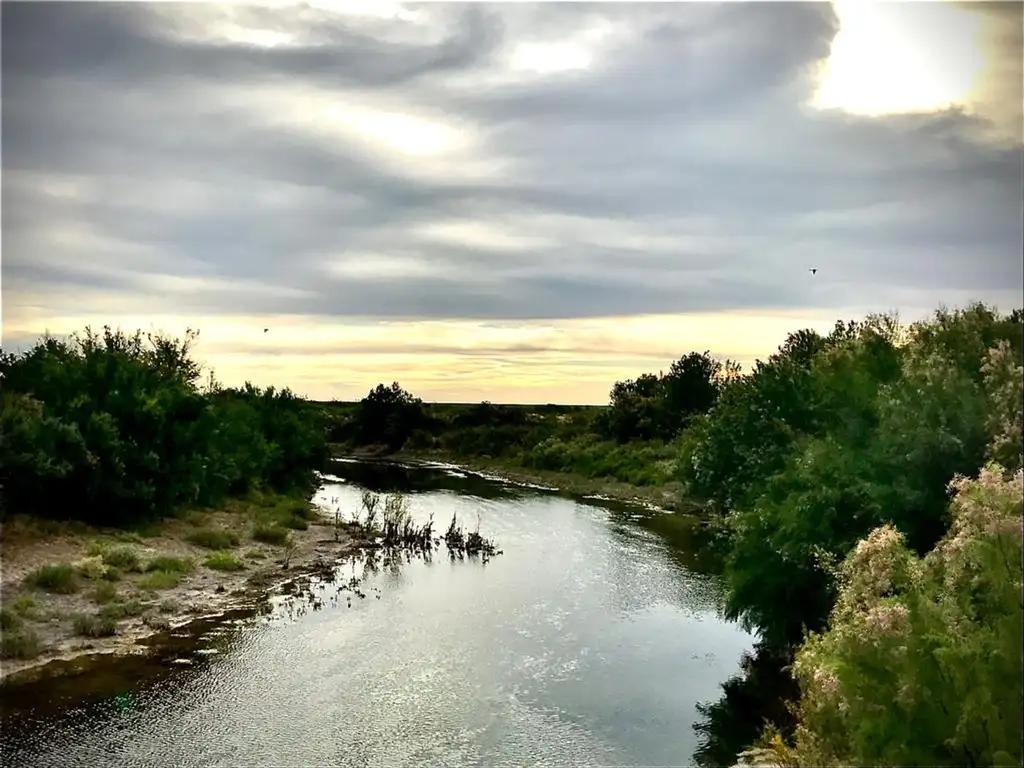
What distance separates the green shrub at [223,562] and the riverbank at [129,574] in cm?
4

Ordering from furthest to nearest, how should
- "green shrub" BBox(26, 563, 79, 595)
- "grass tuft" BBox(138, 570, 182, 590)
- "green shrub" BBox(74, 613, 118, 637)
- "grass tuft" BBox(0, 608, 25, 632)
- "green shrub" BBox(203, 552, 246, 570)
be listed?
"green shrub" BBox(203, 552, 246, 570), "grass tuft" BBox(138, 570, 182, 590), "green shrub" BBox(26, 563, 79, 595), "green shrub" BBox(74, 613, 118, 637), "grass tuft" BBox(0, 608, 25, 632)

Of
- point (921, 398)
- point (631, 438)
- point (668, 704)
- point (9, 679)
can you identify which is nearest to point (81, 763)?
point (9, 679)

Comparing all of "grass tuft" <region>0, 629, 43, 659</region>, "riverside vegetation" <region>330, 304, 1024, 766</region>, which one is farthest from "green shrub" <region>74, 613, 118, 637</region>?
"riverside vegetation" <region>330, 304, 1024, 766</region>

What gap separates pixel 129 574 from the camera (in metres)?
26.6

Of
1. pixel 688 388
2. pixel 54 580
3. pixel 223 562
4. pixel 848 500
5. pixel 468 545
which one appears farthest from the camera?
pixel 688 388

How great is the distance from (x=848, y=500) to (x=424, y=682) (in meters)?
9.68

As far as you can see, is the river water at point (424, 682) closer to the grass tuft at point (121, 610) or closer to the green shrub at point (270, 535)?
the grass tuft at point (121, 610)

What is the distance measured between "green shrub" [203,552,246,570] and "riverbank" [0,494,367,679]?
0.14 ft

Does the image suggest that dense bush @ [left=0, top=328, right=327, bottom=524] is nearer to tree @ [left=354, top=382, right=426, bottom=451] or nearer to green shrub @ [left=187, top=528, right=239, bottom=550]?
green shrub @ [left=187, top=528, right=239, bottom=550]

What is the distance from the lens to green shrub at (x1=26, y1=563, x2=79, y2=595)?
2358 centimetres

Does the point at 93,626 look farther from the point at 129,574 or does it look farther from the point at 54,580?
the point at 129,574

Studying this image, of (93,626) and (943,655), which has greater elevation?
(943,655)

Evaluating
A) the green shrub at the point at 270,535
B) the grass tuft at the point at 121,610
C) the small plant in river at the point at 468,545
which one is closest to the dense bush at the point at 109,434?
the green shrub at the point at 270,535

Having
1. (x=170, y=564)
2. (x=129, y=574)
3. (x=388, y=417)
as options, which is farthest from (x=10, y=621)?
(x=388, y=417)
